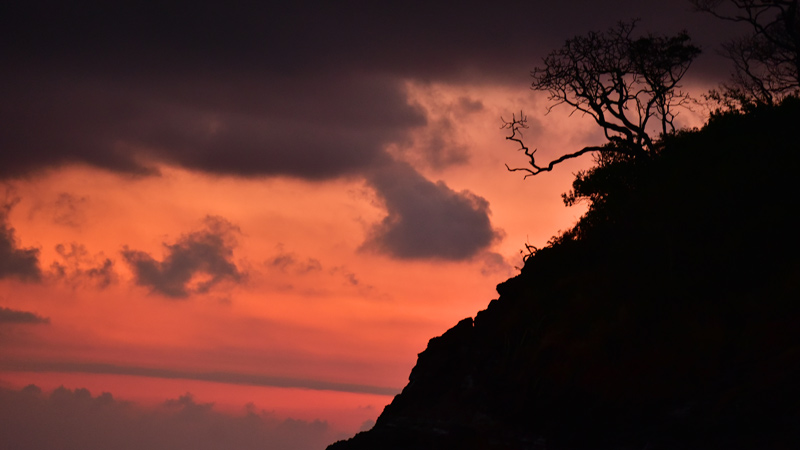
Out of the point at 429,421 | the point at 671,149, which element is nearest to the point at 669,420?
the point at 429,421

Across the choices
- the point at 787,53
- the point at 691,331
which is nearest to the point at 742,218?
the point at 691,331

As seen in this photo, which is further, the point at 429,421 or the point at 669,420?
the point at 429,421

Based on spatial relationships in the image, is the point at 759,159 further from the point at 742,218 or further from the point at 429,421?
the point at 429,421

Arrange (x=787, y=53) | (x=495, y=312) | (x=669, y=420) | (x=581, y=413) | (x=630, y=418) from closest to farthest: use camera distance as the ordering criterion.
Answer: (x=669, y=420) < (x=630, y=418) < (x=581, y=413) < (x=495, y=312) < (x=787, y=53)

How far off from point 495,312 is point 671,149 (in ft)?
44.6

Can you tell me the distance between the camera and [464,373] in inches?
1283

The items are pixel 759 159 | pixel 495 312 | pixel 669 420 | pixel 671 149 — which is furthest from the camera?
pixel 671 149

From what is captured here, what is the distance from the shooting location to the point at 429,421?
30469 mm

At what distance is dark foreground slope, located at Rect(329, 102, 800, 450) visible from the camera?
73.5 feet

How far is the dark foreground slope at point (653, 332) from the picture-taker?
2241cm

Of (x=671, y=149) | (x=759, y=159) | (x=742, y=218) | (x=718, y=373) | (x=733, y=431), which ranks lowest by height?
(x=733, y=431)

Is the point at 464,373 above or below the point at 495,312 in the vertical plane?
below

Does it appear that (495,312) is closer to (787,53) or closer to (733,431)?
(733,431)

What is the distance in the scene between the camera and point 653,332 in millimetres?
26891
